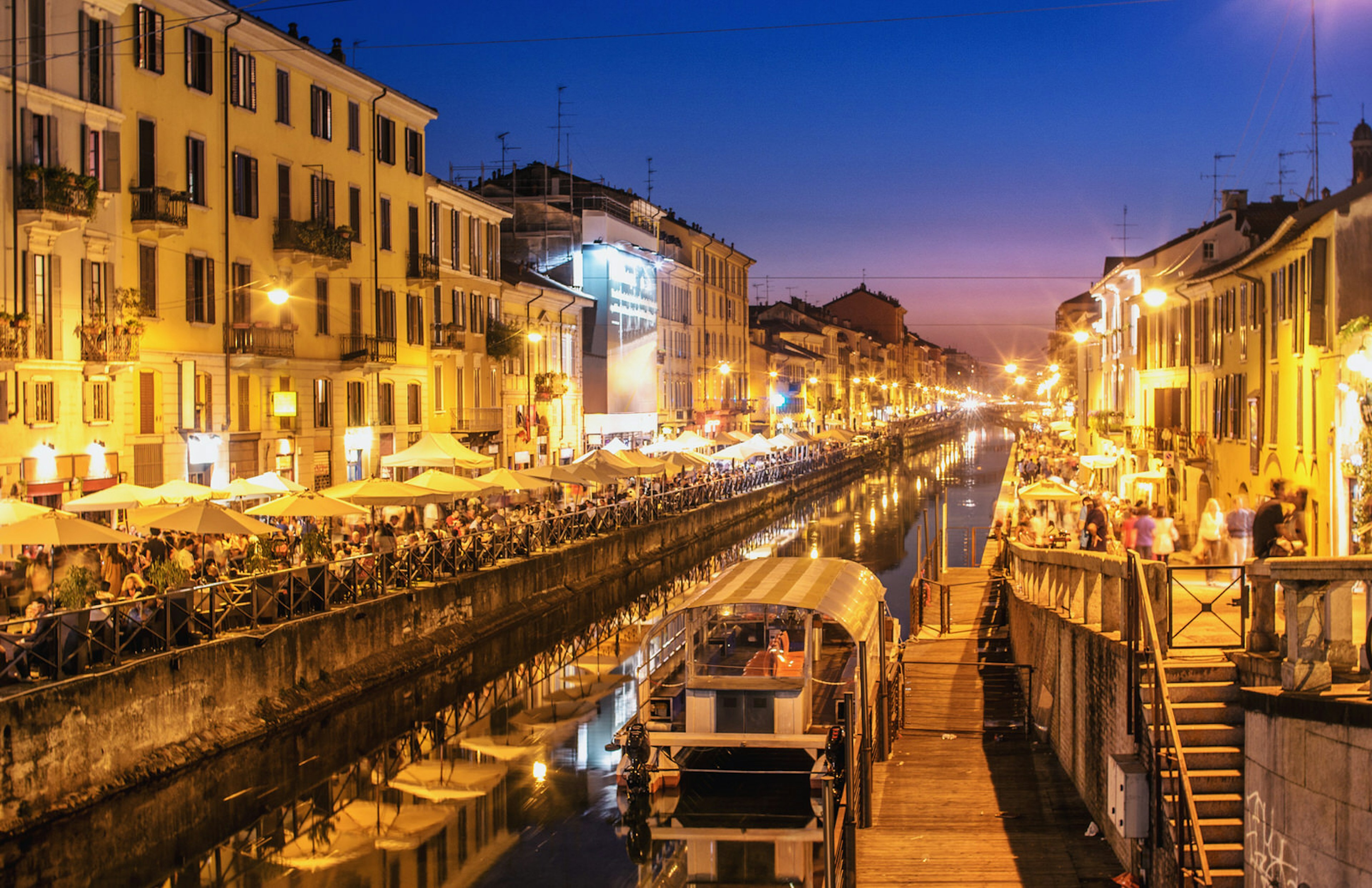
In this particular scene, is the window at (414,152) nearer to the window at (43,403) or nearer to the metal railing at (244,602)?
the metal railing at (244,602)

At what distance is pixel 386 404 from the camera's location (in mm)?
40531

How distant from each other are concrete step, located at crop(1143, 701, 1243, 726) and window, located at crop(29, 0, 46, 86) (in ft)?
75.9

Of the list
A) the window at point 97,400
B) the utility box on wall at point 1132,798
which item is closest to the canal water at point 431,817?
the utility box on wall at point 1132,798

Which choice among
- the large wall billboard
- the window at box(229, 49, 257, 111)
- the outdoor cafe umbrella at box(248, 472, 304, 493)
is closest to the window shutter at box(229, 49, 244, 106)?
the window at box(229, 49, 257, 111)

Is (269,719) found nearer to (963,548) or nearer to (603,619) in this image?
(603,619)

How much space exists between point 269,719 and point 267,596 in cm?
191

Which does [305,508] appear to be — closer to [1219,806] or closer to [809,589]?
[809,589]

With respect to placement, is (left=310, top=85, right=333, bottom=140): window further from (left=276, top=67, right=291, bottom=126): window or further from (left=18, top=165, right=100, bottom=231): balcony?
(left=18, top=165, right=100, bottom=231): balcony

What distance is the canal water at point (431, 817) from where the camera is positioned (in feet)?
48.9

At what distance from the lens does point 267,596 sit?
20.2m

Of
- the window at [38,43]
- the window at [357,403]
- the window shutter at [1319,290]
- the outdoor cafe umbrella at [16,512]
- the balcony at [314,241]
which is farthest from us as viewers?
the window at [357,403]

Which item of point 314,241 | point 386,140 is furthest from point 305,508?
point 386,140

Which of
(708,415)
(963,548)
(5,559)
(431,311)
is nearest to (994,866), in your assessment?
(5,559)

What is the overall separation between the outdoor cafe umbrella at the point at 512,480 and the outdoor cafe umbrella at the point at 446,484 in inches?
53.2
